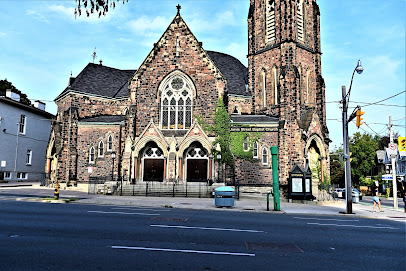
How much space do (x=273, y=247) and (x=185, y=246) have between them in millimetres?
2170

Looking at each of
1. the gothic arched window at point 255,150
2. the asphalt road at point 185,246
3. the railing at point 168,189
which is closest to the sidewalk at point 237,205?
the railing at point 168,189

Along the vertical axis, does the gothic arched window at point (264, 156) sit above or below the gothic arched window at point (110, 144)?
below

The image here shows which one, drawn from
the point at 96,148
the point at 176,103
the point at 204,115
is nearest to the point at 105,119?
the point at 96,148

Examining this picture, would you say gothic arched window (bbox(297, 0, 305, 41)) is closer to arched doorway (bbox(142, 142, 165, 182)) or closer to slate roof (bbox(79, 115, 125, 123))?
arched doorway (bbox(142, 142, 165, 182))

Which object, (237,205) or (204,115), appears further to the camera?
(204,115)

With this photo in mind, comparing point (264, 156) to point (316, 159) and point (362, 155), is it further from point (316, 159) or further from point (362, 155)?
point (362, 155)

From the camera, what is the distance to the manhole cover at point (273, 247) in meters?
7.46

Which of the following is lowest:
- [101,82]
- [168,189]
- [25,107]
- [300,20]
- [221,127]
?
[168,189]

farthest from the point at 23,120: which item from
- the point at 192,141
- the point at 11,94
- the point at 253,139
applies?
the point at 253,139

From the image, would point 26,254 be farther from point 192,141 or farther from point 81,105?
point 81,105

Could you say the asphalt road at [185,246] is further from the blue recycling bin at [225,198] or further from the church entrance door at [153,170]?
the church entrance door at [153,170]

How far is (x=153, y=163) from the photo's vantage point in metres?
28.7

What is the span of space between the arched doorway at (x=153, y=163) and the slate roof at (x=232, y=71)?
10.2 meters

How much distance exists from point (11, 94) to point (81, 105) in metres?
12.3
